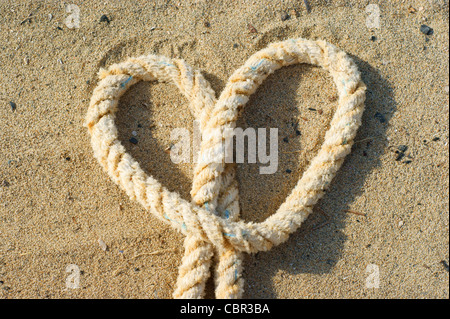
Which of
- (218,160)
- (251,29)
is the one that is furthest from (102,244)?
(251,29)

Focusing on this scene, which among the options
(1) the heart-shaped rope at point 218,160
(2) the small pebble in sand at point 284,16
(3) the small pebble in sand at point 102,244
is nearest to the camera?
(1) the heart-shaped rope at point 218,160

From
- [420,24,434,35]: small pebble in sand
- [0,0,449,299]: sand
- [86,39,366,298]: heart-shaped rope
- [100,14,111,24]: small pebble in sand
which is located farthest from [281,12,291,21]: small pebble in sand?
[100,14,111,24]: small pebble in sand

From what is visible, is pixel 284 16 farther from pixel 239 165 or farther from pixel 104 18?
pixel 104 18

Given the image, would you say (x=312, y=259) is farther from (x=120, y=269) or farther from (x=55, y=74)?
(x=55, y=74)

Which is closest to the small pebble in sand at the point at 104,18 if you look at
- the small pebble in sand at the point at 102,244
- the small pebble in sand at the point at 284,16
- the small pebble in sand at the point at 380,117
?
the small pebble in sand at the point at 284,16

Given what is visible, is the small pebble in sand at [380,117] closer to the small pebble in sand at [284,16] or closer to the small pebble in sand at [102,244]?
the small pebble in sand at [284,16]
